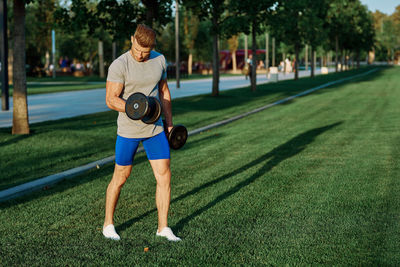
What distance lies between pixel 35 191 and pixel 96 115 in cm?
925

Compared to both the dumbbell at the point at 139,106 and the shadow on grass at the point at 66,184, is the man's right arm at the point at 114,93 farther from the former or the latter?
the shadow on grass at the point at 66,184

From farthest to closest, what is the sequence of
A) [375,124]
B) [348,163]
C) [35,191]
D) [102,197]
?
[375,124]
[348,163]
[35,191]
[102,197]

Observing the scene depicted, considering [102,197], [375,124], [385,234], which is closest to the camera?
[385,234]

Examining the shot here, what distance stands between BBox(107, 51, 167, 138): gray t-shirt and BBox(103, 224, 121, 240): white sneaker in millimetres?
921

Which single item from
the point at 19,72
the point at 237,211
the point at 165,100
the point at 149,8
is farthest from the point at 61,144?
the point at 149,8

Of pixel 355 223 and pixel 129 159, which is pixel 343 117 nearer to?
pixel 355 223

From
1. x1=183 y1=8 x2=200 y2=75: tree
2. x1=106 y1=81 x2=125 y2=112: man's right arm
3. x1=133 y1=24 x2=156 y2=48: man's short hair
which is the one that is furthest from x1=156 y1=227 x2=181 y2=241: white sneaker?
x1=183 y1=8 x2=200 y2=75: tree

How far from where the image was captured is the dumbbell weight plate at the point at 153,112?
4.76 metres

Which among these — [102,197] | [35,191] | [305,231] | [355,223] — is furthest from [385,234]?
[35,191]

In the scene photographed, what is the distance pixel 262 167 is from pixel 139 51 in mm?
4474

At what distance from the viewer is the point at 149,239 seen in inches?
203

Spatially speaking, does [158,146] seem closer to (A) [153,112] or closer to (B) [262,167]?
(A) [153,112]

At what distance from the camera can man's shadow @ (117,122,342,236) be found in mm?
5902

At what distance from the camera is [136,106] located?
4.68m
